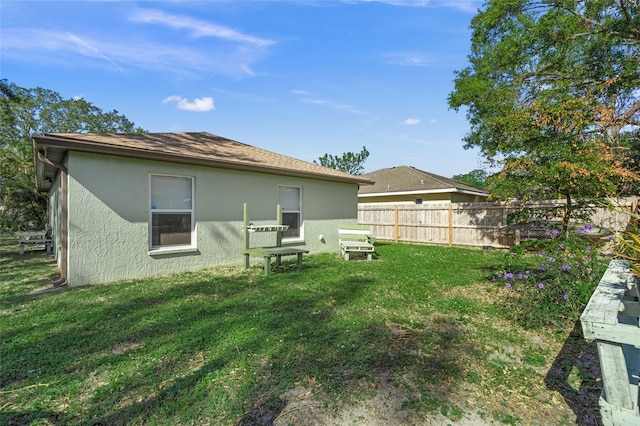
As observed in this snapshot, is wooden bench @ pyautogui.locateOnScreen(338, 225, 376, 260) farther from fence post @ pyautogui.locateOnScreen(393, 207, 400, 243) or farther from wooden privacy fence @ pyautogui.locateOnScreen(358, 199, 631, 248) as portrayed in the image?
fence post @ pyautogui.locateOnScreen(393, 207, 400, 243)

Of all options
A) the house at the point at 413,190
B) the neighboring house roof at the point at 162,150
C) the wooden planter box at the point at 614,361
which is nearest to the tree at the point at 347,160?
the house at the point at 413,190

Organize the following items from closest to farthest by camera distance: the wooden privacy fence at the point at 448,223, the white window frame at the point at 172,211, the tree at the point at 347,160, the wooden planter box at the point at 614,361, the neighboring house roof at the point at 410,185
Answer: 1. the wooden planter box at the point at 614,361
2. the white window frame at the point at 172,211
3. the wooden privacy fence at the point at 448,223
4. the neighboring house roof at the point at 410,185
5. the tree at the point at 347,160

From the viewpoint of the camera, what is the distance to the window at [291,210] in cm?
938

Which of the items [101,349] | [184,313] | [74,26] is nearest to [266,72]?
[74,26]

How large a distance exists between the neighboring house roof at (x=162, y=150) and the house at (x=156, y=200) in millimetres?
20

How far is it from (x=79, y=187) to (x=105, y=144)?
93cm

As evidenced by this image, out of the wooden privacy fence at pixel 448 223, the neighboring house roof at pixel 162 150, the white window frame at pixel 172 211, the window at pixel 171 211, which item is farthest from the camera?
the wooden privacy fence at pixel 448 223

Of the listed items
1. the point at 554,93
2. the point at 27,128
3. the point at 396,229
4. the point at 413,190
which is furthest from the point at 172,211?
the point at 27,128

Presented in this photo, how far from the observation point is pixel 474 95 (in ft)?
35.3

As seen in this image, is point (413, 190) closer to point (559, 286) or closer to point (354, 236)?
point (354, 236)

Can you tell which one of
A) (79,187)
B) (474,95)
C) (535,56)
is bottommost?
(79,187)

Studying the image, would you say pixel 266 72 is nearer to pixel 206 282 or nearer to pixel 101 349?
pixel 206 282

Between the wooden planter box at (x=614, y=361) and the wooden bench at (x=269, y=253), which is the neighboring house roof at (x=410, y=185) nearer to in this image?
the wooden bench at (x=269, y=253)

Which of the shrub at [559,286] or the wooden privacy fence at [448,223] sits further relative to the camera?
the wooden privacy fence at [448,223]
